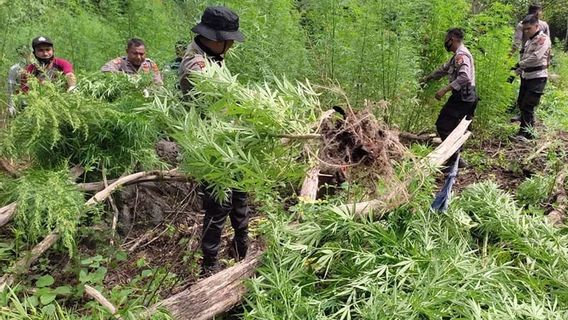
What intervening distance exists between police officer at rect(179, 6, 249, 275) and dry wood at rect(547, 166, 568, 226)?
276 centimetres

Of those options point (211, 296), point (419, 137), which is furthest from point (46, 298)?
point (419, 137)

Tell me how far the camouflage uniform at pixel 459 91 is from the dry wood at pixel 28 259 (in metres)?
4.38

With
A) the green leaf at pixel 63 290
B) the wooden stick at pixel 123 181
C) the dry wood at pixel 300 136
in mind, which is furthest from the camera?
the wooden stick at pixel 123 181

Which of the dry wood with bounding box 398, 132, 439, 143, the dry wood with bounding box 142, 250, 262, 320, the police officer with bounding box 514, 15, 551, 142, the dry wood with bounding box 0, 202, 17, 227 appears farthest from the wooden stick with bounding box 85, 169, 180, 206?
the police officer with bounding box 514, 15, 551, 142

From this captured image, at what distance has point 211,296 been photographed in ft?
9.78

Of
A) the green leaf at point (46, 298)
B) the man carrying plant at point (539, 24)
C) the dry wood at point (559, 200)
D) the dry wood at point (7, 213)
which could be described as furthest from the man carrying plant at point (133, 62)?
the man carrying plant at point (539, 24)

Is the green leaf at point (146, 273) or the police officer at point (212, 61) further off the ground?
the police officer at point (212, 61)

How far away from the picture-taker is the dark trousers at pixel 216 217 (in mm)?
3496

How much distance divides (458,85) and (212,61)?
11.4 ft

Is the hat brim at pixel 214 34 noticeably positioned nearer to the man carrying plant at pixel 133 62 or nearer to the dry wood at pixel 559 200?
the man carrying plant at pixel 133 62

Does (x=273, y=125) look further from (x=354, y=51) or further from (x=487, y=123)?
(x=487, y=123)

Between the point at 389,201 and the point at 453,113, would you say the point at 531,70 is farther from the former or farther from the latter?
the point at 389,201

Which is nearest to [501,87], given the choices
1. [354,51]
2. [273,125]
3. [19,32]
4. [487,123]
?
[487,123]

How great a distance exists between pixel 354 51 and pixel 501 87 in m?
2.20
